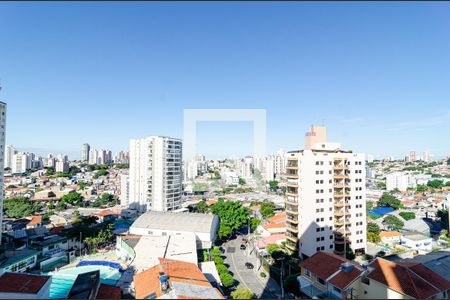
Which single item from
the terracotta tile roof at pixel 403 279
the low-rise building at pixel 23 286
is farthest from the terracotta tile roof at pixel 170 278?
the terracotta tile roof at pixel 403 279

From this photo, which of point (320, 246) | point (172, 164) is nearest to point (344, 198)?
point (320, 246)

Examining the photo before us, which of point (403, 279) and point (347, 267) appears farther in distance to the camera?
point (347, 267)

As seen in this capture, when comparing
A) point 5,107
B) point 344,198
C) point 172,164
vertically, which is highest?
point 5,107

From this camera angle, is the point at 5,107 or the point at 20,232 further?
the point at 20,232

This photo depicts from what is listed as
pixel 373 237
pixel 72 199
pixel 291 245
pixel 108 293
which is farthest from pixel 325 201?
pixel 72 199

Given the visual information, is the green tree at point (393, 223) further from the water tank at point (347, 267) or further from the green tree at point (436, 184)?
the green tree at point (436, 184)

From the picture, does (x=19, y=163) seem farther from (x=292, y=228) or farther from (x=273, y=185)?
(x=292, y=228)

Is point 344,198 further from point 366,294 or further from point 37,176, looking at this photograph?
point 37,176
